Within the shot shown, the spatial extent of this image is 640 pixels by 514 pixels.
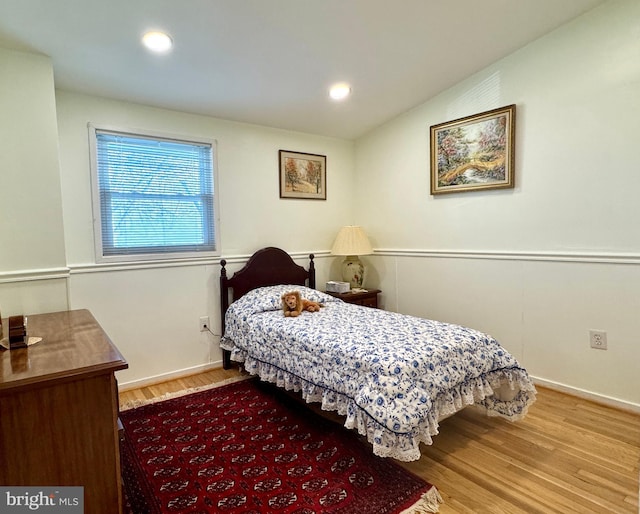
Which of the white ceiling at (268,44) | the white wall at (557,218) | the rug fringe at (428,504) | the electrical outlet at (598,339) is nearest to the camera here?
the rug fringe at (428,504)

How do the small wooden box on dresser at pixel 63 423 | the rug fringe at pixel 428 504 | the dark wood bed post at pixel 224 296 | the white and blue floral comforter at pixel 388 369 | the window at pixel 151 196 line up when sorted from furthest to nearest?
1. the dark wood bed post at pixel 224 296
2. the window at pixel 151 196
3. the white and blue floral comforter at pixel 388 369
4. the rug fringe at pixel 428 504
5. the small wooden box on dresser at pixel 63 423

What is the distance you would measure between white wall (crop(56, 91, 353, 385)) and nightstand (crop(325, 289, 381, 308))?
47cm

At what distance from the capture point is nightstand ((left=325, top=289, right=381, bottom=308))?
357cm

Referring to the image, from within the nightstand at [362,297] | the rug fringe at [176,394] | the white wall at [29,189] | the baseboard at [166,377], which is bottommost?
the rug fringe at [176,394]

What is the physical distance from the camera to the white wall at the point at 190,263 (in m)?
2.59

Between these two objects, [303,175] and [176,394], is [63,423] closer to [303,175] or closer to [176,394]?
[176,394]

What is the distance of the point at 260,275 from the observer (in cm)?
334

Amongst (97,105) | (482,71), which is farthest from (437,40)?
(97,105)

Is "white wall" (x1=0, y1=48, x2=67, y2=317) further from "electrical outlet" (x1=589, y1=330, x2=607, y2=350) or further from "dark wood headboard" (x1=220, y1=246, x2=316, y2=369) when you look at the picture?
"electrical outlet" (x1=589, y1=330, x2=607, y2=350)

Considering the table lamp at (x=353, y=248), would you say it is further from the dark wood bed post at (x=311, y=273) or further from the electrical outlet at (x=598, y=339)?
the electrical outlet at (x=598, y=339)

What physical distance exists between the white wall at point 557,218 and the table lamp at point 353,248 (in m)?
0.63

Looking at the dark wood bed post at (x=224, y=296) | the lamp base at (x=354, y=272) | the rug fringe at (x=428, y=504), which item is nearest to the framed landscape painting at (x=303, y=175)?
the lamp base at (x=354, y=272)

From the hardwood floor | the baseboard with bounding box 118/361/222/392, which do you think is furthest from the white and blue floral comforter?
the baseboard with bounding box 118/361/222/392

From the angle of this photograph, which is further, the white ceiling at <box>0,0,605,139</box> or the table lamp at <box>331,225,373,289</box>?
the table lamp at <box>331,225,373,289</box>
